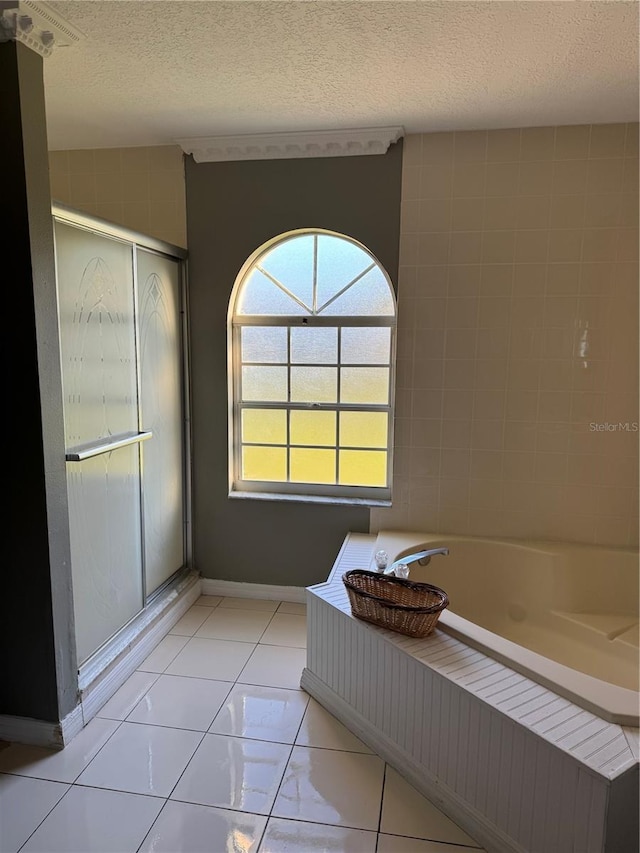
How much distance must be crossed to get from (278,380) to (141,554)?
1128mm

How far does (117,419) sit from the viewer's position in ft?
7.82

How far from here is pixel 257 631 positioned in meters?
2.80

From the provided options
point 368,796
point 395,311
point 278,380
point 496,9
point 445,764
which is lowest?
point 368,796

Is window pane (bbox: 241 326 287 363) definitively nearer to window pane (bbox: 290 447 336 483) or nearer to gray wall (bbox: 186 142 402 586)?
gray wall (bbox: 186 142 402 586)

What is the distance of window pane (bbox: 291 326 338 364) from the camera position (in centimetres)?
304

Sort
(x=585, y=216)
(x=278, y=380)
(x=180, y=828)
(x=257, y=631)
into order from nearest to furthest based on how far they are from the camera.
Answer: (x=180, y=828) → (x=585, y=216) → (x=257, y=631) → (x=278, y=380)

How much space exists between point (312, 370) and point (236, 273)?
632mm

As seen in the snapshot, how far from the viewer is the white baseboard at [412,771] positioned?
5.27 feet

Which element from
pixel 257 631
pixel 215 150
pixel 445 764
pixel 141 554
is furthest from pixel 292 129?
pixel 445 764

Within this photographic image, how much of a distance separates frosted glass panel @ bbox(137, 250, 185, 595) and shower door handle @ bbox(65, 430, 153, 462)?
13cm

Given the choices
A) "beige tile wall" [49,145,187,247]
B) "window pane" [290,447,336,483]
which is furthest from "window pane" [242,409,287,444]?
"beige tile wall" [49,145,187,247]

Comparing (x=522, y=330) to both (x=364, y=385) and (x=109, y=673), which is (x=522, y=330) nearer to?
(x=364, y=385)

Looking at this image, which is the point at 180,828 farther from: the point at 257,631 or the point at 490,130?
the point at 490,130

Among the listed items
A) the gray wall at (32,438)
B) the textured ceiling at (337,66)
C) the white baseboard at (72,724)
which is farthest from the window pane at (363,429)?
the white baseboard at (72,724)
